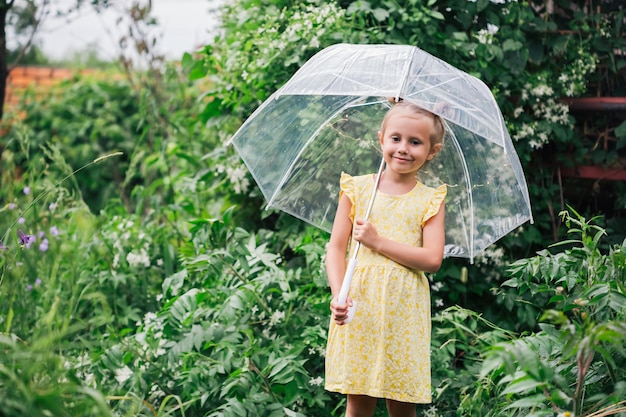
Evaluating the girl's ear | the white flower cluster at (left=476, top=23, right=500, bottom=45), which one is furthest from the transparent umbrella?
the white flower cluster at (left=476, top=23, right=500, bottom=45)

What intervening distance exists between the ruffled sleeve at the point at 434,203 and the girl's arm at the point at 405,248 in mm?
50

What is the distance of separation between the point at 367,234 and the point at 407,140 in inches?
13.6

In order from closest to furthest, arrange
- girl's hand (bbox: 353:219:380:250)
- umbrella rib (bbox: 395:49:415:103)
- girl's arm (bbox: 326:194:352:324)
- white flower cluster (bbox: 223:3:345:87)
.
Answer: umbrella rib (bbox: 395:49:415:103) < girl's hand (bbox: 353:219:380:250) < girl's arm (bbox: 326:194:352:324) < white flower cluster (bbox: 223:3:345:87)

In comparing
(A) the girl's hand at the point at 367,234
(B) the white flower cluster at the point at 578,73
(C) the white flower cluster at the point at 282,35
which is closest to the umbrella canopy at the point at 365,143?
(A) the girl's hand at the point at 367,234

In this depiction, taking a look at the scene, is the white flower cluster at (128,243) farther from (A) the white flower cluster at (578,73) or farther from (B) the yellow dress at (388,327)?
(A) the white flower cluster at (578,73)

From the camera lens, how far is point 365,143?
2945mm

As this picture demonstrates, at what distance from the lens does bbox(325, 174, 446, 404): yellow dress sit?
2.51 metres

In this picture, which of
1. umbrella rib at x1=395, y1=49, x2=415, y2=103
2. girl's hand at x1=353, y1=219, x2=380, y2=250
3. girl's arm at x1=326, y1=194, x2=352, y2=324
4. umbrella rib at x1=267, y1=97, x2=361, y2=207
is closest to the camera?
umbrella rib at x1=395, y1=49, x2=415, y2=103

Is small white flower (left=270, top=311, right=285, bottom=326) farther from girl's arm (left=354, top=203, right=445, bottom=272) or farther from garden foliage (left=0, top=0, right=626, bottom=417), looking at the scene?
girl's arm (left=354, top=203, right=445, bottom=272)

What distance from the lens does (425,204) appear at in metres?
2.61

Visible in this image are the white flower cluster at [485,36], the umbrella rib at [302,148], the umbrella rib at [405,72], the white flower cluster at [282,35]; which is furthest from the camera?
the white flower cluster at [485,36]

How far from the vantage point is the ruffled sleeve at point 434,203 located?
2586mm

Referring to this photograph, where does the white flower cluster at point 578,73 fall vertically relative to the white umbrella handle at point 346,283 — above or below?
above

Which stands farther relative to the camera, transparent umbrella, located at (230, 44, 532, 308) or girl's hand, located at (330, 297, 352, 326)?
transparent umbrella, located at (230, 44, 532, 308)
